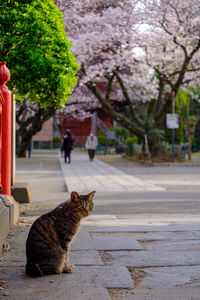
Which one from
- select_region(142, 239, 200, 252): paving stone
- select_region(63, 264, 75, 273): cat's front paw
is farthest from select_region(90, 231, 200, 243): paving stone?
select_region(63, 264, 75, 273): cat's front paw

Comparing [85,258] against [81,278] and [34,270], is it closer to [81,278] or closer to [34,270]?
[81,278]

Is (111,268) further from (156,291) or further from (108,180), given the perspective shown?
(108,180)

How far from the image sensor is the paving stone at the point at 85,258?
4977mm

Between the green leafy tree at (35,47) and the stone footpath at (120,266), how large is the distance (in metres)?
2.44

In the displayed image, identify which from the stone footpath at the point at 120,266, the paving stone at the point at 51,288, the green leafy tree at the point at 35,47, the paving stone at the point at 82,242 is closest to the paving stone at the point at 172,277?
the stone footpath at the point at 120,266

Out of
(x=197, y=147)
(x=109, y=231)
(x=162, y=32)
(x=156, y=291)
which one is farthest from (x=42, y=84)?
(x=197, y=147)

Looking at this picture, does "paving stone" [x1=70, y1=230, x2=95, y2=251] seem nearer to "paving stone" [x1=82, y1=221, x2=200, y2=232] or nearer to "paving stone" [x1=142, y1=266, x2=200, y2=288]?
"paving stone" [x1=82, y1=221, x2=200, y2=232]

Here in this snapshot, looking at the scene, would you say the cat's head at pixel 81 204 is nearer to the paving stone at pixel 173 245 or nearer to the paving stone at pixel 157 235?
the paving stone at pixel 173 245

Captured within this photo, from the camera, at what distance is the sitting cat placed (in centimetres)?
432

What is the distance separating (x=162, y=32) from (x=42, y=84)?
1894cm

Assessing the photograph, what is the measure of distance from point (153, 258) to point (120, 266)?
503 mm

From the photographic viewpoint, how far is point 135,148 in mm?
31719

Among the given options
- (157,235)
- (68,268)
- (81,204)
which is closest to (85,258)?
(68,268)

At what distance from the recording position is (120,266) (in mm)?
4824
